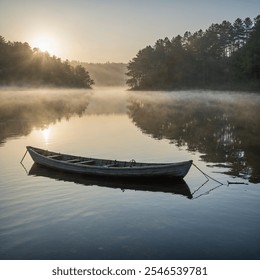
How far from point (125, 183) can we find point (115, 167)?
1161 mm

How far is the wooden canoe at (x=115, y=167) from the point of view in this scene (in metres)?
23.6

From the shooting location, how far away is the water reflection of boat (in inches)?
896

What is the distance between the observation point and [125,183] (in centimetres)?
2389

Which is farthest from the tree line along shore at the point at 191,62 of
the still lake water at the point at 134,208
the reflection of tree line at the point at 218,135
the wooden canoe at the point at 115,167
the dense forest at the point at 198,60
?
the wooden canoe at the point at 115,167

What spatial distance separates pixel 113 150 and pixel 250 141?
45.9ft

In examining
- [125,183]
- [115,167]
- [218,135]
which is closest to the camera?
[125,183]

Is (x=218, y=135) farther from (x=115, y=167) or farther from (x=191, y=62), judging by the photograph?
(x=191, y=62)

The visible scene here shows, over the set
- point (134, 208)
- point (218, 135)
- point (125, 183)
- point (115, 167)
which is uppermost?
point (115, 167)

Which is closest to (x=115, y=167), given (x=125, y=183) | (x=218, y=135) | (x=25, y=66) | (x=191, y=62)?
(x=125, y=183)

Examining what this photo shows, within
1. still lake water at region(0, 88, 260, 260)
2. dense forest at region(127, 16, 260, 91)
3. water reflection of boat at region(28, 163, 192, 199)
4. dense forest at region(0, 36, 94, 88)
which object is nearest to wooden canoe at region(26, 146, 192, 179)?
water reflection of boat at region(28, 163, 192, 199)

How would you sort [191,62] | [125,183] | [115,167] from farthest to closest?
[191,62]
[115,167]
[125,183]

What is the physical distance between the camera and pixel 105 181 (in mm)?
24406

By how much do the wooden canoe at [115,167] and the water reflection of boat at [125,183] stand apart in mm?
317

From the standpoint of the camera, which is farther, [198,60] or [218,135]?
[198,60]
